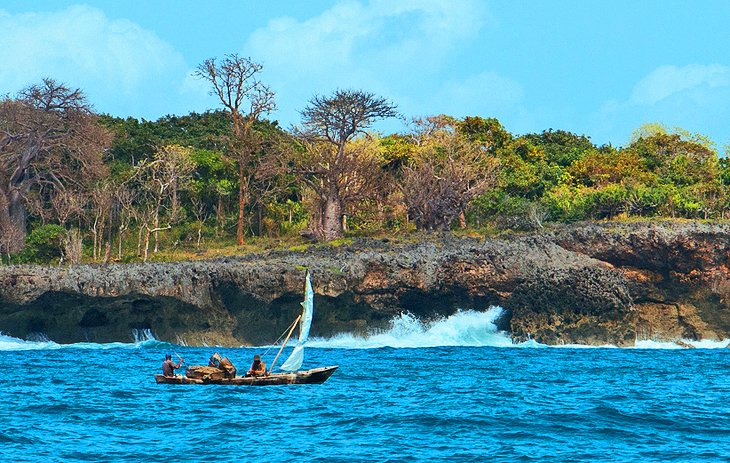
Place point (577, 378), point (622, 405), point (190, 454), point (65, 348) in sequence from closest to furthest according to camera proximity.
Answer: point (190, 454), point (622, 405), point (577, 378), point (65, 348)

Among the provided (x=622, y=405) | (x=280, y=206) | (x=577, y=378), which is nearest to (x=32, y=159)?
(x=280, y=206)

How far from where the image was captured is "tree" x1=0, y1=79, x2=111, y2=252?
77812 millimetres

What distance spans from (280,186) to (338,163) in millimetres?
8156

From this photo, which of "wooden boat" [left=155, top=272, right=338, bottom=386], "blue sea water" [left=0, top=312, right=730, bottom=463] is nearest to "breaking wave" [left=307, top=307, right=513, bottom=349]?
"blue sea water" [left=0, top=312, right=730, bottom=463]

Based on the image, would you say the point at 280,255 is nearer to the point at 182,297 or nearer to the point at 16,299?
the point at 182,297

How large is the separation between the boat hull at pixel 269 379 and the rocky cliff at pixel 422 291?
1927 cm

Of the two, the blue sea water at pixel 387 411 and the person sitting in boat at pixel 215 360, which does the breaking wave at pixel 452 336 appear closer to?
the blue sea water at pixel 387 411

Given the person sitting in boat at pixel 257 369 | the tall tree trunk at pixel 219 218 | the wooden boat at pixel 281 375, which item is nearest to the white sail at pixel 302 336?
the wooden boat at pixel 281 375

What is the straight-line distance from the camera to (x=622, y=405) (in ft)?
123

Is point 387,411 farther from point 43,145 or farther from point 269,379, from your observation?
point 43,145

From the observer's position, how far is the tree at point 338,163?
246ft

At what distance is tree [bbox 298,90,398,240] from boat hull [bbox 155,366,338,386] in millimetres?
32813

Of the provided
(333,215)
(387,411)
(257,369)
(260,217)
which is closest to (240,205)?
(260,217)

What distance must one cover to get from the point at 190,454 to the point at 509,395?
14.1 m
